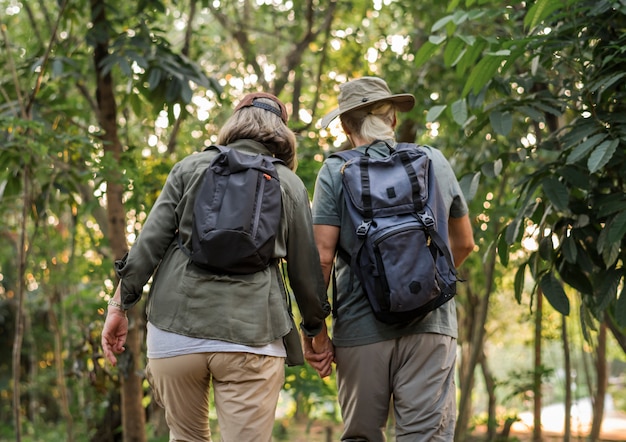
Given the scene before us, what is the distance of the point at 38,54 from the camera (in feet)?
17.8

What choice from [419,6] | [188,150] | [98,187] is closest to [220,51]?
[188,150]

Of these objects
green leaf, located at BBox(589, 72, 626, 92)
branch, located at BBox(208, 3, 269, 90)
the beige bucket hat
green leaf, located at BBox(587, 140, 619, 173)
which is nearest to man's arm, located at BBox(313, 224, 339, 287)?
the beige bucket hat

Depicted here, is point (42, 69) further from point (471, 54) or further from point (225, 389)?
point (225, 389)

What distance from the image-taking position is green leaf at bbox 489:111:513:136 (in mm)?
3893

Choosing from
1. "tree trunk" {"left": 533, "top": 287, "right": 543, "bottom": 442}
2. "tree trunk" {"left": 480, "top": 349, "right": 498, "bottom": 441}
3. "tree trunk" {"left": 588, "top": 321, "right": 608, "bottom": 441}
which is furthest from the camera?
"tree trunk" {"left": 480, "top": 349, "right": 498, "bottom": 441}

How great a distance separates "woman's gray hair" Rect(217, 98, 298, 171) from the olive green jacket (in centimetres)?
4

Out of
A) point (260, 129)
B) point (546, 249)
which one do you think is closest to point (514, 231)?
point (546, 249)

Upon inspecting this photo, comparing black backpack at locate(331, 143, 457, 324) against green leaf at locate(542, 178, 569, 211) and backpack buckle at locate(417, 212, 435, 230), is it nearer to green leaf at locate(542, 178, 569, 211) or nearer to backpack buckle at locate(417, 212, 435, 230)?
backpack buckle at locate(417, 212, 435, 230)

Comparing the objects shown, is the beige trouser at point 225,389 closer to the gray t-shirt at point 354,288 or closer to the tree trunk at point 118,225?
the gray t-shirt at point 354,288

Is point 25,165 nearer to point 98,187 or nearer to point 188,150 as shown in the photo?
point 98,187

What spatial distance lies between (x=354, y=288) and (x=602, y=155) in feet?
4.10

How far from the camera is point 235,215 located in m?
2.59

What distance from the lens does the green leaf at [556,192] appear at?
12.0 ft

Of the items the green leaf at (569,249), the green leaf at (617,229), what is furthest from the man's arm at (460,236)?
the green leaf at (569,249)
